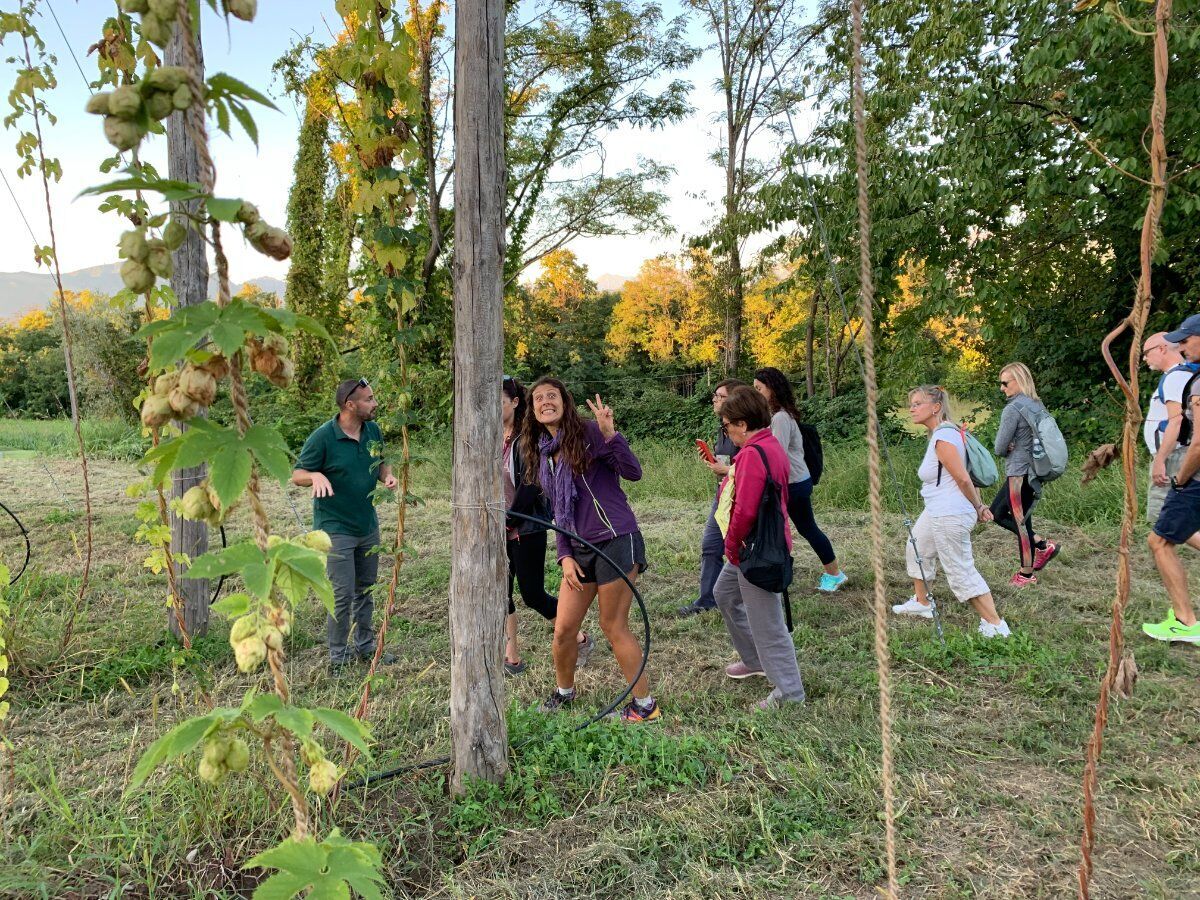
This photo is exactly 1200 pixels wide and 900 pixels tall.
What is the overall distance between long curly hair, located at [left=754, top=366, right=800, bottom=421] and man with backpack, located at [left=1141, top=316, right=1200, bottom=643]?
2175 millimetres

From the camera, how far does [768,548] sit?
330cm

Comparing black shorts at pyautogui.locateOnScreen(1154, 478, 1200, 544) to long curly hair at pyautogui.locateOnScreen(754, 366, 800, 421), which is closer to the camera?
black shorts at pyautogui.locateOnScreen(1154, 478, 1200, 544)

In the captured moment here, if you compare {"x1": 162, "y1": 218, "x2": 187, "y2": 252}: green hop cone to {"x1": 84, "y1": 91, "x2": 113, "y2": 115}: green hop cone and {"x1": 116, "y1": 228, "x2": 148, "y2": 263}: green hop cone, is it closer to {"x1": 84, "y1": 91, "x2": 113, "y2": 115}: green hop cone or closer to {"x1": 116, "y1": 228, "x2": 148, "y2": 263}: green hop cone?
{"x1": 116, "y1": 228, "x2": 148, "y2": 263}: green hop cone

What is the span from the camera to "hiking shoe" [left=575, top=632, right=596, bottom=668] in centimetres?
418

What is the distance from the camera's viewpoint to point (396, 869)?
2209mm

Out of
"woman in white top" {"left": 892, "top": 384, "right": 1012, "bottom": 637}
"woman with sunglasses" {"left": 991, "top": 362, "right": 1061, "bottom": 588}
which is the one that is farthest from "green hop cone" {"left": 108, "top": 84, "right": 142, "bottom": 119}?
"woman with sunglasses" {"left": 991, "top": 362, "right": 1061, "bottom": 588}

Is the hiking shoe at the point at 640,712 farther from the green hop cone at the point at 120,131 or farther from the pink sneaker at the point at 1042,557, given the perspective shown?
the pink sneaker at the point at 1042,557

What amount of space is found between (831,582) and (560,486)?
9.31 feet

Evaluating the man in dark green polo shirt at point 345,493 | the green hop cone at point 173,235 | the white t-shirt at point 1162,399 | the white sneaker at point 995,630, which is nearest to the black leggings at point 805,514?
the white sneaker at point 995,630

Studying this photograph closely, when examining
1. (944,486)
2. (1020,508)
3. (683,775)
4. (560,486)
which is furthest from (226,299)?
(1020,508)

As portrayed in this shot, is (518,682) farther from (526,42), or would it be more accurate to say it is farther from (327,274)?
(327,274)

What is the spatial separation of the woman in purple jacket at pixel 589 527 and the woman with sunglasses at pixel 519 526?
428mm

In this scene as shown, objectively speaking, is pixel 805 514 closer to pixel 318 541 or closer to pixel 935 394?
pixel 935 394

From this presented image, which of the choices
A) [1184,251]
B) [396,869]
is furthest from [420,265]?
[1184,251]
